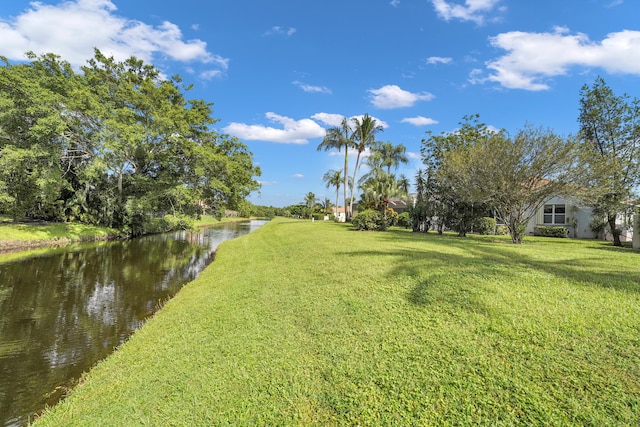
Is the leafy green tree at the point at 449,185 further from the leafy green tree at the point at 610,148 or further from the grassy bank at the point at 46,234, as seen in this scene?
the grassy bank at the point at 46,234

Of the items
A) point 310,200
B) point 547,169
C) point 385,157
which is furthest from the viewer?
point 310,200

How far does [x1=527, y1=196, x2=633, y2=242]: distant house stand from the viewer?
20469 mm

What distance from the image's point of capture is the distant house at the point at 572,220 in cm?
2047

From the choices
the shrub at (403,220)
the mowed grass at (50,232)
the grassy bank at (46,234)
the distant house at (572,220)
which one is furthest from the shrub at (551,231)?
the mowed grass at (50,232)

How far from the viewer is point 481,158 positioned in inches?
586

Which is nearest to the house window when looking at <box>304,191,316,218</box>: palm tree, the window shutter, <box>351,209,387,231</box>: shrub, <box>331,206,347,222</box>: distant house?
the window shutter

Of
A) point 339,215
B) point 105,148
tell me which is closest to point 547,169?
point 105,148

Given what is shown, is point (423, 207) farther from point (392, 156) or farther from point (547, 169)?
point (392, 156)

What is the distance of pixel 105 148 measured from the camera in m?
20.9

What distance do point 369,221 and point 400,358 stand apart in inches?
773

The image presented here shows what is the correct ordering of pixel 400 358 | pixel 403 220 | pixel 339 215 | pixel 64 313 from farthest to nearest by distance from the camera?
pixel 339 215 → pixel 403 220 → pixel 64 313 → pixel 400 358

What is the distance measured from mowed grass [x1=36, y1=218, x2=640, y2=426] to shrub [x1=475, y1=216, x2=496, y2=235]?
16.0 m

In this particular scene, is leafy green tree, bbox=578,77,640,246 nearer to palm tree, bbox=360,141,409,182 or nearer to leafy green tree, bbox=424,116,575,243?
leafy green tree, bbox=424,116,575,243

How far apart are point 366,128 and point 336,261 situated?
29.0 metres
